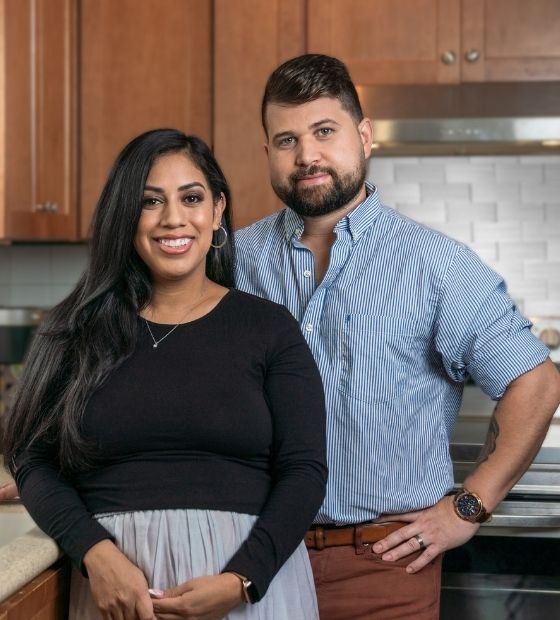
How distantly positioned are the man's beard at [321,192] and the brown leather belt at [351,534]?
1.59 feet

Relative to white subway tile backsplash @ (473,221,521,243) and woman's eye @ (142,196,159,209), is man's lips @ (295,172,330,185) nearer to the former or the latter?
woman's eye @ (142,196,159,209)

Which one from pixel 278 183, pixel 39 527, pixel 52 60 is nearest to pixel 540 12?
pixel 52 60

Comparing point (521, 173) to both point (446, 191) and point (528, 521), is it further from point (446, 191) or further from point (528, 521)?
point (528, 521)

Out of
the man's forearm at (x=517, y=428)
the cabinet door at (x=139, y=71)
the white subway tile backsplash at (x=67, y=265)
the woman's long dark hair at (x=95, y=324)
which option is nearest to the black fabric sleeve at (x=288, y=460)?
the woman's long dark hair at (x=95, y=324)

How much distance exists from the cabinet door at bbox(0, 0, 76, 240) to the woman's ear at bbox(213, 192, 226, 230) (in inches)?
71.8

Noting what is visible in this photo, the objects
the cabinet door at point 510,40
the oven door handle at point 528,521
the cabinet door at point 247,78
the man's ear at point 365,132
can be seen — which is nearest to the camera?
the man's ear at point 365,132

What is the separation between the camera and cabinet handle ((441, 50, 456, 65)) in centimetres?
297

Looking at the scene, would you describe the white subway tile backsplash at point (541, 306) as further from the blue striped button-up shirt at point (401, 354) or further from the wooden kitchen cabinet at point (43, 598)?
the wooden kitchen cabinet at point (43, 598)

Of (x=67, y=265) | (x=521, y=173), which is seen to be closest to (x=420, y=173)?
(x=521, y=173)

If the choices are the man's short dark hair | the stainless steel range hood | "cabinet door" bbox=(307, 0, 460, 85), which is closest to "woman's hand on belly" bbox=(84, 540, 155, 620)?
the man's short dark hair

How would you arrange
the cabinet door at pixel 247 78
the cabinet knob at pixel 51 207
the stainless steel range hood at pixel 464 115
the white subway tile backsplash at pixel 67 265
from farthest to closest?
1. the white subway tile backsplash at pixel 67 265
2. the cabinet knob at pixel 51 207
3. the cabinet door at pixel 247 78
4. the stainless steel range hood at pixel 464 115

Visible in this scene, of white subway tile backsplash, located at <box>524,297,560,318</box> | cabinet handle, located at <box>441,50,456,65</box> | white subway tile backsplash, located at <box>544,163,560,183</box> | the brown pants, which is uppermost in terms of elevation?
cabinet handle, located at <box>441,50,456,65</box>

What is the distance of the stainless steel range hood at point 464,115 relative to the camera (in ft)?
9.14

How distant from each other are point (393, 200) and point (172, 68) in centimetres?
82
